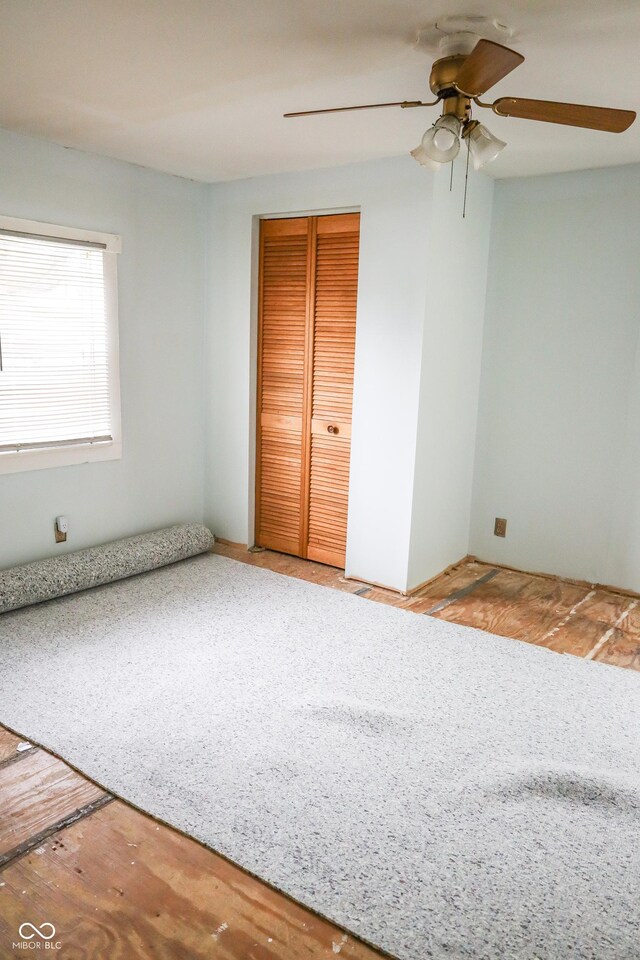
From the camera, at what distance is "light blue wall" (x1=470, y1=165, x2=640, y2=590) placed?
3646 millimetres

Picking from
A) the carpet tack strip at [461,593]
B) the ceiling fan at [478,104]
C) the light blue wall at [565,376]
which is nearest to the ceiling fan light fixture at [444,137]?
the ceiling fan at [478,104]

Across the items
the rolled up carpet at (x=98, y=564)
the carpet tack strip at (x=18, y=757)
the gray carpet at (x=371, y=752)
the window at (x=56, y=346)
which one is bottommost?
the carpet tack strip at (x=18, y=757)

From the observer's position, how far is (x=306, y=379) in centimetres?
405

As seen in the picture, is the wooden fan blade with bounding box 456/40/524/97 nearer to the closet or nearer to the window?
the closet

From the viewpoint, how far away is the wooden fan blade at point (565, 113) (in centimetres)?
203

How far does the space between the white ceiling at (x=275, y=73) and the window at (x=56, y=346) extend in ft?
1.70

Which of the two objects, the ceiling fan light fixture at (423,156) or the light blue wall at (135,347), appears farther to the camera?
the light blue wall at (135,347)

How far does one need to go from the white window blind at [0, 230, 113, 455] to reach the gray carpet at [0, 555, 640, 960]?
0.91m

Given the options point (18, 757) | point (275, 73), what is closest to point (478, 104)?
point (275, 73)

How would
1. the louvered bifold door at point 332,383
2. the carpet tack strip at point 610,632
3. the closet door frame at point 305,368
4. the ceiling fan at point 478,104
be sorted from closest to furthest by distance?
the ceiling fan at point 478,104, the carpet tack strip at point 610,632, the louvered bifold door at point 332,383, the closet door frame at point 305,368

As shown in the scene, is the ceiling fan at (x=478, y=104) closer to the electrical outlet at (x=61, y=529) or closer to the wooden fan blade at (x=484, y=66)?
the wooden fan blade at (x=484, y=66)

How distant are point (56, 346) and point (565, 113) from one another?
2.58 m

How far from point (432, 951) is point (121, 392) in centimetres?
314

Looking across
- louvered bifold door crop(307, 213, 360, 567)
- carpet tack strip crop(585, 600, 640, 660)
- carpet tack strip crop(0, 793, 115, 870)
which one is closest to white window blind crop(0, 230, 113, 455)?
louvered bifold door crop(307, 213, 360, 567)
